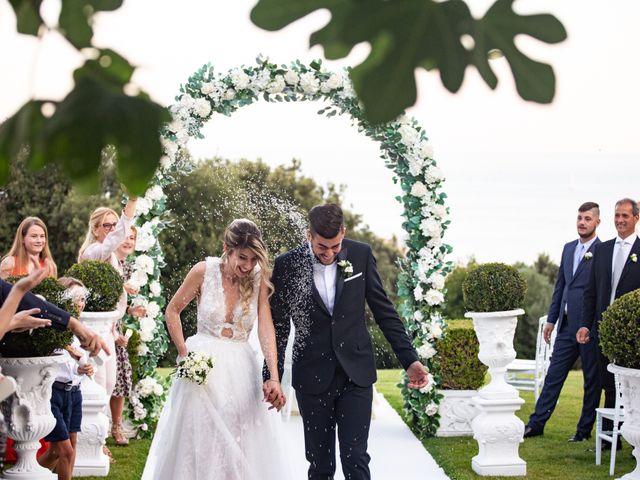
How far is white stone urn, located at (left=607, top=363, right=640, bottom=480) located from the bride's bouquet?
2.39 metres

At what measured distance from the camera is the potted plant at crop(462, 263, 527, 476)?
670 centimetres

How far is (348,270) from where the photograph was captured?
460 centimetres

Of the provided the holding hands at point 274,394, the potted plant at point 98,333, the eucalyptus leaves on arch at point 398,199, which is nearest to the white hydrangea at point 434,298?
the eucalyptus leaves on arch at point 398,199

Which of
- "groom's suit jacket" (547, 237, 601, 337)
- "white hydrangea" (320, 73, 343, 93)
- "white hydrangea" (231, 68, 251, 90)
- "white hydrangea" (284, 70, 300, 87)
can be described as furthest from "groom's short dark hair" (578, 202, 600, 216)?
"white hydrangea" (231, 68, 251, 90)

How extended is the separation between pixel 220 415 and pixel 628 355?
7.77 feet

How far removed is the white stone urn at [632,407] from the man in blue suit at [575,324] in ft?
6.69

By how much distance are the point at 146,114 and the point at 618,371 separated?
16.4ft

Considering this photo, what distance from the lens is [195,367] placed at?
16.0 ft

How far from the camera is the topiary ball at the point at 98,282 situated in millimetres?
6250

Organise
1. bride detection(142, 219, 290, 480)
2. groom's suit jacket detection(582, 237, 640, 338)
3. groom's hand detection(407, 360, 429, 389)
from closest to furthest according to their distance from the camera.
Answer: groom's hand detection(407, 360, 429, 389) < bride detection(142, 219, 290, 480) < groom's suit jacket detection(582, 237, 640, 338)

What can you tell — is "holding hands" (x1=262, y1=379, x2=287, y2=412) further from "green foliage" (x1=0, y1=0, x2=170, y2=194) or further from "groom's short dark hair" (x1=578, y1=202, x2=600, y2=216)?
"green foliage" (x1=0, y1=0, x2=170, y2=194)

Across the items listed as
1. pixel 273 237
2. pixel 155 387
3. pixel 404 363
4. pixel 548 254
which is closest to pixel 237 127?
pixel 548 254

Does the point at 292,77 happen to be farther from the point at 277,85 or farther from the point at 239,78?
the point at 239,78

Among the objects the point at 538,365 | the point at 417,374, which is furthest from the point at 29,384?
the point at 538,365
